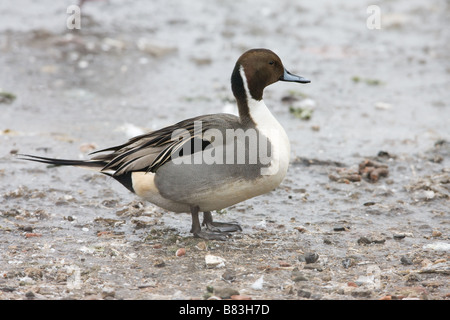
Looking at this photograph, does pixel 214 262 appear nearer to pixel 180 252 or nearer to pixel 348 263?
pixel 180 252

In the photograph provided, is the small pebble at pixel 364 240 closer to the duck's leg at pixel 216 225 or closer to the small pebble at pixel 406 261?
the small pebble at pixel 406 261

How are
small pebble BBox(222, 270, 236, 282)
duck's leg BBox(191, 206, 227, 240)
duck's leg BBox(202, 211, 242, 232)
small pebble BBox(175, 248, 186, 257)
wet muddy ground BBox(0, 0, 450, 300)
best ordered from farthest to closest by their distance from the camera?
duck's leg BBox(202, 211, 242, 232) < duck's leg BBox(191, 206, 227, 240) < small pebble BBox(175, 248, 186, 257) < wet muddy ground BBox(0, 0, 450, 300) < small pebble BBox(222, 270, 236, 282)

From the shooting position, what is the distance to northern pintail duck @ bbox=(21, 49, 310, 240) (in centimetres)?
453

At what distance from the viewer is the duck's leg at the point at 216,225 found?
4.93 metres

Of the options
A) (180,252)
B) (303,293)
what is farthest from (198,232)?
(303,293)

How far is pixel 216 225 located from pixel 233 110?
2.53 meters

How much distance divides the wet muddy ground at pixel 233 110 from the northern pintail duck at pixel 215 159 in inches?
12.7

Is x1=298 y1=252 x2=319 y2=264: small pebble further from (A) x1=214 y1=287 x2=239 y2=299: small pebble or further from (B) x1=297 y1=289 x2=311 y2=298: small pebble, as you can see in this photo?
(A) x1=214 y1=287 x2=239 y2=299: small pebble

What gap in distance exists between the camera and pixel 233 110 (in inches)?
289

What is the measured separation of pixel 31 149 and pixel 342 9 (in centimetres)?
612

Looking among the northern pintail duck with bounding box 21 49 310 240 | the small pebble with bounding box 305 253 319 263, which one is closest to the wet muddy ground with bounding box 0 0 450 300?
the small pebble with bounding box 305 253 319 263

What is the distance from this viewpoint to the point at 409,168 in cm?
619

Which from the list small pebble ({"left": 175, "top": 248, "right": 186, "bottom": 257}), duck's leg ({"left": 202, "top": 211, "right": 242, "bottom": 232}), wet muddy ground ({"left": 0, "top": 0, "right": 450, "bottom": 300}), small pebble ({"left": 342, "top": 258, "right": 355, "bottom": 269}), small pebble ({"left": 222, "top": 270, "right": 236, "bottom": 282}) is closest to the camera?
small pebble ({"left": 222, "top": 270, "right": 236, "bottom": 282})

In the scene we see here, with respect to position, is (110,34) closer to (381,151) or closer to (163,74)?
(163,74)
